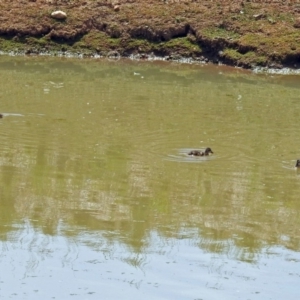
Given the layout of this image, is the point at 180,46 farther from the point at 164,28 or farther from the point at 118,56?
the point at 118,56

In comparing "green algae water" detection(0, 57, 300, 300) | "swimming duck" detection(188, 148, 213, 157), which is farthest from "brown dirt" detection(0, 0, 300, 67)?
"swimming duck" detection(188, 148, 213, 157)

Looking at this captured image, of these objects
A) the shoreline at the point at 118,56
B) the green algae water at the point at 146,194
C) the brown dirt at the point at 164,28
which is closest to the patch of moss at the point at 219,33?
the brown dirt at the point at 164,28

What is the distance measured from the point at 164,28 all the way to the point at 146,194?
17.9 meters

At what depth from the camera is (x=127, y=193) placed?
12125mm

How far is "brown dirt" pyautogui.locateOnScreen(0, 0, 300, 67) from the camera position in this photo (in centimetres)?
2830

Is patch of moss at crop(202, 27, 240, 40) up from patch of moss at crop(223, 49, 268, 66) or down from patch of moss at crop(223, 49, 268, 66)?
up

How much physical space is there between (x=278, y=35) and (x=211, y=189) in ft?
56.1

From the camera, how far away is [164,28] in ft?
96.3

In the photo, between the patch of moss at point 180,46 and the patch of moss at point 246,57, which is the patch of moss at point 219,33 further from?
the patch of moss at point 246,57

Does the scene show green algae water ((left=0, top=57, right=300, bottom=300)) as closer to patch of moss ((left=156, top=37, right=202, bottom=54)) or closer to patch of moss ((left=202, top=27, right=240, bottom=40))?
patch of moss ((left=156, top=37, right=202, bottom=54))

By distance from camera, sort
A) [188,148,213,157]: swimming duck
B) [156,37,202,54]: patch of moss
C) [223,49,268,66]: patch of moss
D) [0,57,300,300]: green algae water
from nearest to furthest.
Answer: [0,57,300,300]: green algae water → [188,148,213,157]: swimming duck → [223,49,268,66]: patch of moss → [156,37,202,54]: patch of moss

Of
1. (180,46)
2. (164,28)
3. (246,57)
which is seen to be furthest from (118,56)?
(246,57)

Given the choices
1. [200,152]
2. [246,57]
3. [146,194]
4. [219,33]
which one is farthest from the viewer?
[219,33]

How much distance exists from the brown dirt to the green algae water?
6757 millimetres
